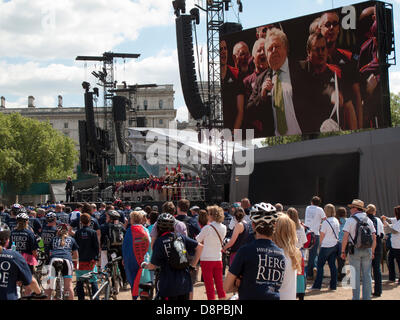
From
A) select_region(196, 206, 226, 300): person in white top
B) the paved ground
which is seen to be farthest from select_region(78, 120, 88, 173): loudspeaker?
select_region(196, 206, 226, 300): person in white top

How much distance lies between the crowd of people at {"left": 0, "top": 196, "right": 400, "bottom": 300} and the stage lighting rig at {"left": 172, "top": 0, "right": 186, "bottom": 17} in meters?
15.3

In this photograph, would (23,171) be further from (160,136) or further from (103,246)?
(103,246)

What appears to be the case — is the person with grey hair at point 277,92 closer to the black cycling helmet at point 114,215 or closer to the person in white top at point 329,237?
the person in white top at point 329,237

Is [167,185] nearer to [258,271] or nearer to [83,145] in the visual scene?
[83,145]

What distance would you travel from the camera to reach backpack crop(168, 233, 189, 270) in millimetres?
5969

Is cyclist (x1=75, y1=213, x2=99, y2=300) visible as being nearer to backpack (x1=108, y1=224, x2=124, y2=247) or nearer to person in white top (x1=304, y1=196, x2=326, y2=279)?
backpack (x1=108, y1=224, x2=124, y2=247)

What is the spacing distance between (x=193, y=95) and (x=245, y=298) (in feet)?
76.8

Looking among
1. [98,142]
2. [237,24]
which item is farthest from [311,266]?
[98,142]

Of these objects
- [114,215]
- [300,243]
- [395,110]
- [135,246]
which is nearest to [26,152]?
[395,110]

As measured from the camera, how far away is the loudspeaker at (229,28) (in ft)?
92.1

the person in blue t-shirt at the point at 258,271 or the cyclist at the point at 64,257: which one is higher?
the person in blue t-shirt at the point at 258,271

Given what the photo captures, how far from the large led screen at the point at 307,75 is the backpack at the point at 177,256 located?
17.0 meters

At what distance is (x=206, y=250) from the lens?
855cm

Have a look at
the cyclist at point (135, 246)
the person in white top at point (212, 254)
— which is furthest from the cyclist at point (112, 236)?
the cyclist at point (135, 246)
